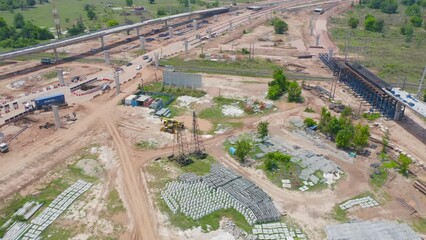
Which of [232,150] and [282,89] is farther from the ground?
[282,89]

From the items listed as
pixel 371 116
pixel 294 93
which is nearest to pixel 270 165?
pixel 294 93

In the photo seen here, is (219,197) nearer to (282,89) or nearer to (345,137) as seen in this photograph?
(345,137)

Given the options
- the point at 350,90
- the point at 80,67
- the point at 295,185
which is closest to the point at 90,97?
the point at 80,67

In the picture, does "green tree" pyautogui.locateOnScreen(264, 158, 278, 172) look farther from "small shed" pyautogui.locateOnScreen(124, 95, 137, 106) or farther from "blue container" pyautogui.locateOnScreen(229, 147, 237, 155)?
"small shed" pyautogui.locateOnScreen(124, 95, 137, 106)

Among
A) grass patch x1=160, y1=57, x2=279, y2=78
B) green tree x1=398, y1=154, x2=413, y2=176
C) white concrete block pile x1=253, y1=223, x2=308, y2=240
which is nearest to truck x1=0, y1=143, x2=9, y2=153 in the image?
white concrete block pile x1=253, y1=223, x2=308, y2=240

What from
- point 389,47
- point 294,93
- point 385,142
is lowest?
point 385,142

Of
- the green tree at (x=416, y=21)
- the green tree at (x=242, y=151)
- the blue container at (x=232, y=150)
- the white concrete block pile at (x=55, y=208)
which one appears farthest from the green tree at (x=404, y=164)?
the green tree at (x=416, y=21)
